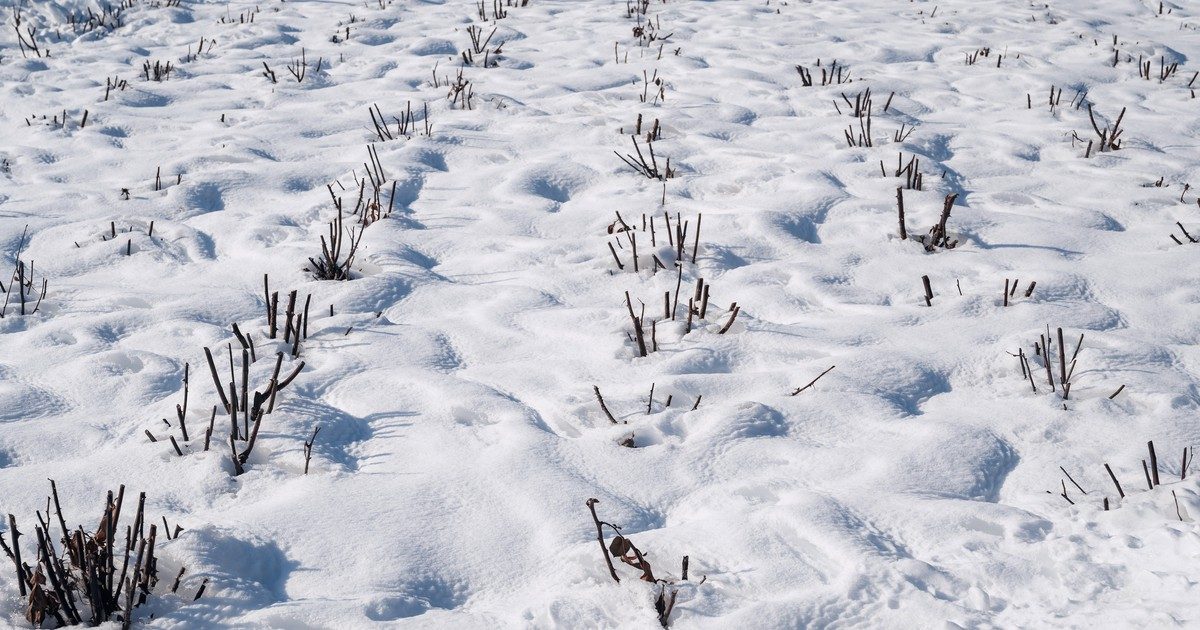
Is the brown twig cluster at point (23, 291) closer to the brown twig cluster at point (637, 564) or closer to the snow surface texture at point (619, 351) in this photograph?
the snow surface texture at point (619, 351)

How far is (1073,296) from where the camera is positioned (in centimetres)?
310

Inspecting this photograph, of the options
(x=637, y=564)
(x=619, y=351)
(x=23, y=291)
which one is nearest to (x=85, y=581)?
(x=637, y=564)

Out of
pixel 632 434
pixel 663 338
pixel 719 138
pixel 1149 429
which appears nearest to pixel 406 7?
pixel 719 138

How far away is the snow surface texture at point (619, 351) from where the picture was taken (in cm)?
188

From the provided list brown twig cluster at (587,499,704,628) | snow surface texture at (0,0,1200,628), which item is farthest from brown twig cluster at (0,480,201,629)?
brown twig cluster at (587,499,704,628)

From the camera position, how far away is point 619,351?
280 centimetres

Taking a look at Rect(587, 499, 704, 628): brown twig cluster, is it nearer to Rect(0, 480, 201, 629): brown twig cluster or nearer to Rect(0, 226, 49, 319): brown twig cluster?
Rect(0, 480, 201, 629): brown twig cluster

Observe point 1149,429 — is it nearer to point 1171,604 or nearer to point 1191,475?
point 1191,475

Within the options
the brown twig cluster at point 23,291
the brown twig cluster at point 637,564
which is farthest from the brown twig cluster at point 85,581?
the brown twig cluster at point 23,291

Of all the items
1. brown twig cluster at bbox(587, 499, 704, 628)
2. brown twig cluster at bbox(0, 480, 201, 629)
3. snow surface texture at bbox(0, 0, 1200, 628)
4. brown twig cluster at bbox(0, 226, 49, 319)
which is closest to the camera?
brown twig cluster at bbox(0, 480, 201, 629)

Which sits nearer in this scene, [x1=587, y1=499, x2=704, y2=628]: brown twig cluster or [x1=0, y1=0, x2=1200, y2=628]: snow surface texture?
[x1=587, y1=499, x2=704, y2=628]: brown twig cluster

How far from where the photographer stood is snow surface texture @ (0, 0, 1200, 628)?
1883 mm

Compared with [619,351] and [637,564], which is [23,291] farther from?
[637,564]

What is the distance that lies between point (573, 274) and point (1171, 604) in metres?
2.15
